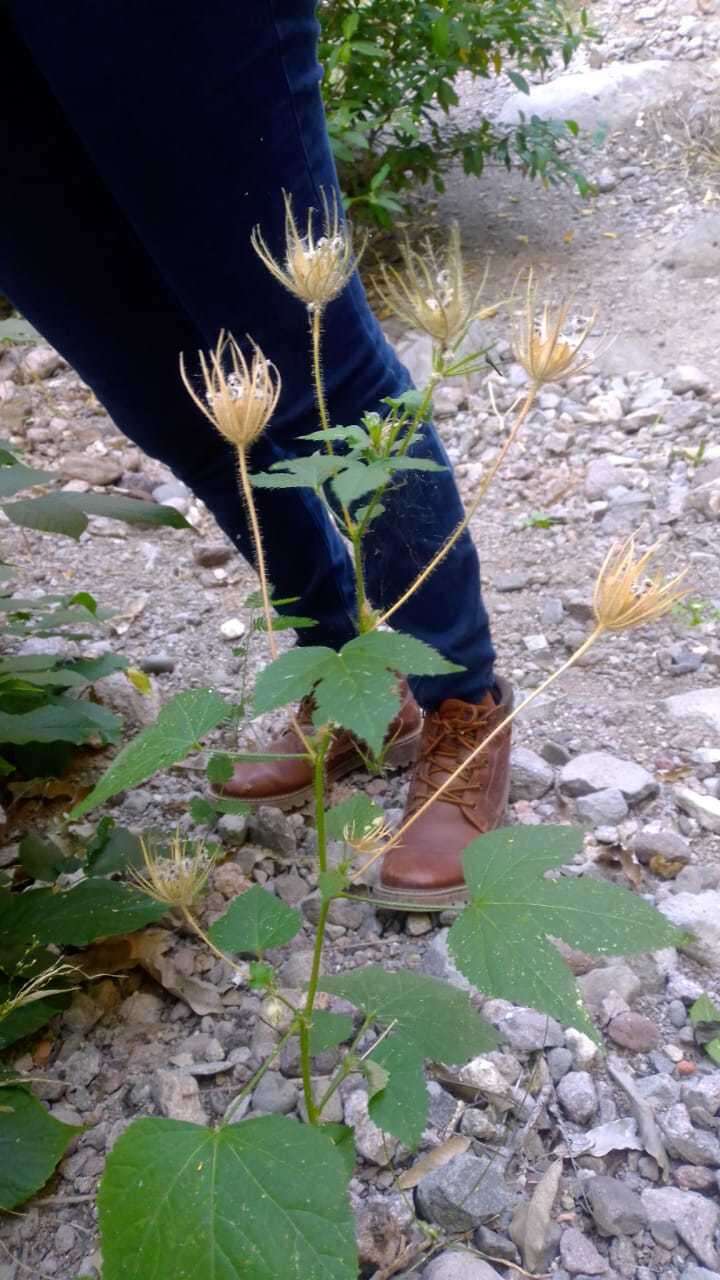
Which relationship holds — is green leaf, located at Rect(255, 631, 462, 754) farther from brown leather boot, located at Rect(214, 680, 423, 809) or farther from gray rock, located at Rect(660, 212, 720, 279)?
gray rock, located at Rect(660, 212, 720, 279)

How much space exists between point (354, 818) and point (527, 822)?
816 mm

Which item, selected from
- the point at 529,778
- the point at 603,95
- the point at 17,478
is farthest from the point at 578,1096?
the point at 603,95

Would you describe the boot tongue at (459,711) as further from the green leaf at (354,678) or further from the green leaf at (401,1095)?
the green leaf at (354,678)

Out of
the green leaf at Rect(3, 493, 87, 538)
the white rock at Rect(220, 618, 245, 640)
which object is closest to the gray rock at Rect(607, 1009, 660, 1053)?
the green leaf at Rect(3, 493, 87, 538)

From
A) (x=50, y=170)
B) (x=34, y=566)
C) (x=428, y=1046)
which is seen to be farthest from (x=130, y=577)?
(x=428, y=1046)

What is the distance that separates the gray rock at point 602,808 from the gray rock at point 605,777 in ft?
0.08

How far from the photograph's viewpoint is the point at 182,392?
4.73ft

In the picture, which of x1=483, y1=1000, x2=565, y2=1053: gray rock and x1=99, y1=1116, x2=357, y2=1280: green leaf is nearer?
x1=99, y1=1116, x2=357, y2=1280: green leaf

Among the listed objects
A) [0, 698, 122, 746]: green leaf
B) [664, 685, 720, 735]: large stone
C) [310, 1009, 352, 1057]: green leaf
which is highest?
[310, 1009, 352, 1057]: green leaf

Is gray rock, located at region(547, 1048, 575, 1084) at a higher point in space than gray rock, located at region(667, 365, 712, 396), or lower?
higher

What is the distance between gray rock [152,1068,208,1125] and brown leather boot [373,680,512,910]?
40cm

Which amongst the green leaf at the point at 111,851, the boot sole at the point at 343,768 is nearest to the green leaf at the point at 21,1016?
the green leaf at the point at 111,851

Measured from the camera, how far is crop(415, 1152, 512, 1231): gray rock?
3.52 feet

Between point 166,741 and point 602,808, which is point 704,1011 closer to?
point 602,808
